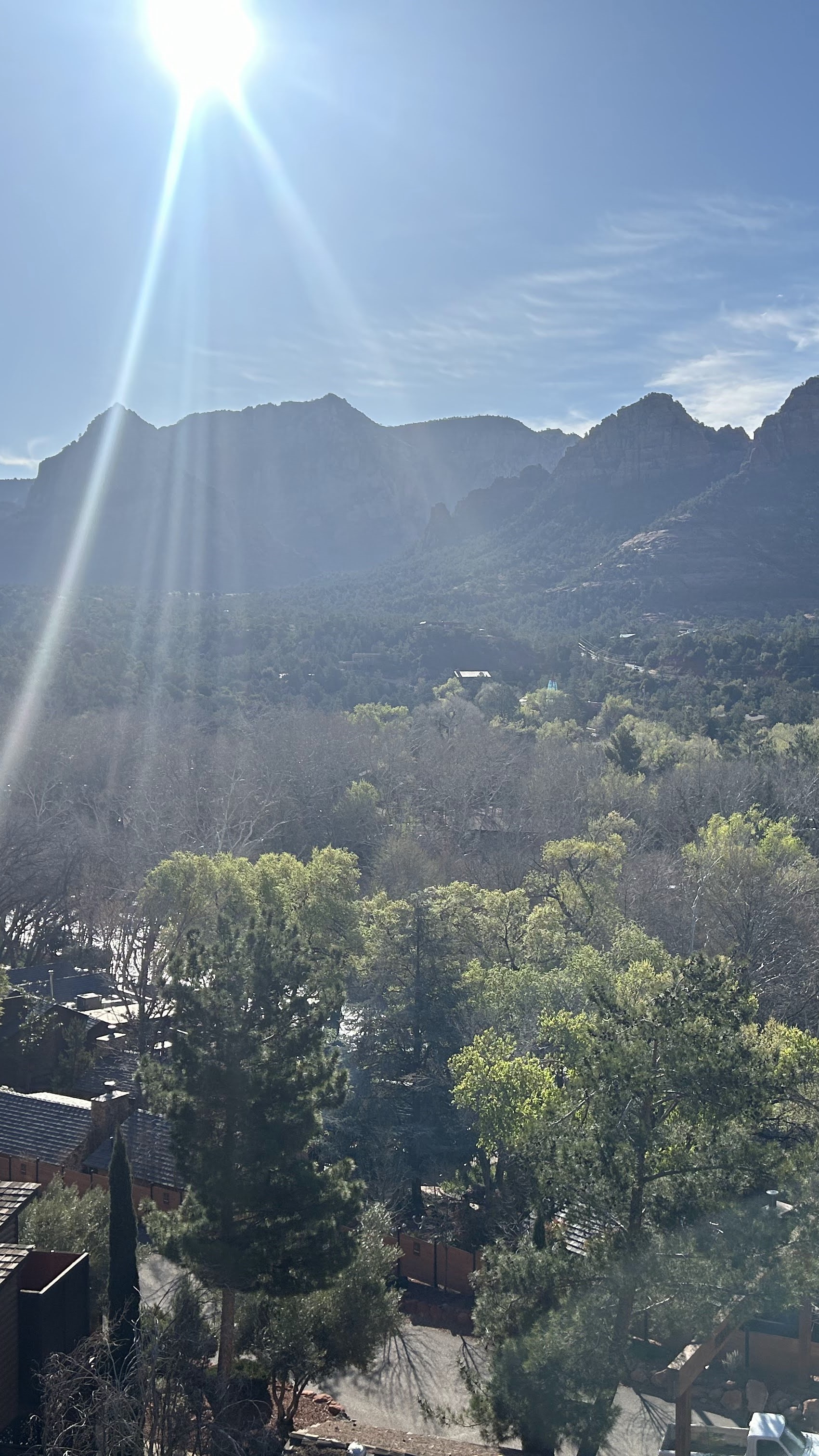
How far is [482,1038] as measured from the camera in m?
18.1

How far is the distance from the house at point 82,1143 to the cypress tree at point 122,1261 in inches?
236

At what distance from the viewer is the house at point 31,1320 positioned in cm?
978

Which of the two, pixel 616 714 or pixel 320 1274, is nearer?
pixel 320 1274

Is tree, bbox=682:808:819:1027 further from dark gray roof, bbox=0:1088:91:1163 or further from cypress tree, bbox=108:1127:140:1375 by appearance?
cypress tree, bbox=108:1127:140:1375

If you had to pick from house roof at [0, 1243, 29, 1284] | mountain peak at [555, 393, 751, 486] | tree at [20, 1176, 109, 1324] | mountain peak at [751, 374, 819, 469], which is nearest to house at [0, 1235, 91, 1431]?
house roof at [0, 1243, 29, 1284]

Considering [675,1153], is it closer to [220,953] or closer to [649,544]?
[220,953]

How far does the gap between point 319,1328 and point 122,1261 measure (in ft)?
8.96

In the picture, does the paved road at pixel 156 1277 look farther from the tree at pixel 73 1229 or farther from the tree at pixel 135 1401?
the tree at pixel 135 1401

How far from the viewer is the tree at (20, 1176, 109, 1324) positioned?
42.7 feet

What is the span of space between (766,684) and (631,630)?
73.5 ft

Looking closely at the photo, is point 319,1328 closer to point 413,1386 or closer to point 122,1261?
point 122,1261

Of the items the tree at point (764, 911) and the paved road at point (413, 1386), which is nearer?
the paved road at point (413, 1386)

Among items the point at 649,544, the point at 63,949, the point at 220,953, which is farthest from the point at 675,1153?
the point at 649,544

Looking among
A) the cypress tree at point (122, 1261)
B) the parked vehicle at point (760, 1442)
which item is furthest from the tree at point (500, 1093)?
the cypress tree at point (122, 1261)
